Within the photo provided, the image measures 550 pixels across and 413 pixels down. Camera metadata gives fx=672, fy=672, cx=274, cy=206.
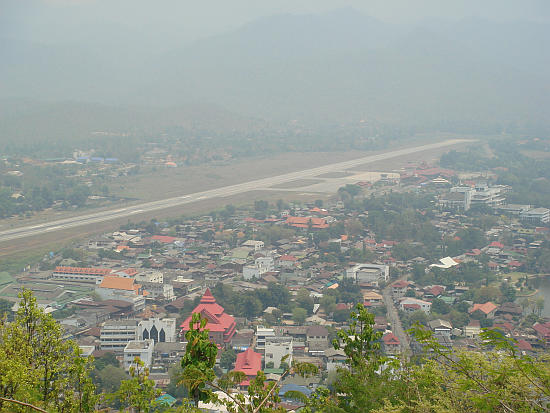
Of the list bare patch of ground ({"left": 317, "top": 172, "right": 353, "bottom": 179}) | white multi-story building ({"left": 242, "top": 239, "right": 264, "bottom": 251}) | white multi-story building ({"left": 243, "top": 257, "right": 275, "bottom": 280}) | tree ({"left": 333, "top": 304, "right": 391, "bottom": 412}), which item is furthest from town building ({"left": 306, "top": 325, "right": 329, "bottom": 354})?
bare patch of ground ({"left": 317, "top": 172, "right": 353, "bottom": 179})

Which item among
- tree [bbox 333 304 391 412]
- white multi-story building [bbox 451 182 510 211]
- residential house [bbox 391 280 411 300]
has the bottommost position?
white multi-story building [bbox 451 182 510 211]

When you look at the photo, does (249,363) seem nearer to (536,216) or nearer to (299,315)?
(299,315)

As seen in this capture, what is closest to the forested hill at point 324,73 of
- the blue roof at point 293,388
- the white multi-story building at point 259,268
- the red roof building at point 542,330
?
the white multi-story building at point 259,268

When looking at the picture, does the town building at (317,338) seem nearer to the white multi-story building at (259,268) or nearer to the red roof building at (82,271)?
the white multi-story building at (259,268)

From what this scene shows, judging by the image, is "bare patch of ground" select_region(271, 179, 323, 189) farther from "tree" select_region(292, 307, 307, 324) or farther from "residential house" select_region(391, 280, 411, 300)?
"tree" select_region(292, 307, 307, 324)

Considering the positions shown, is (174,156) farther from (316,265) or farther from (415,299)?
(415,299)

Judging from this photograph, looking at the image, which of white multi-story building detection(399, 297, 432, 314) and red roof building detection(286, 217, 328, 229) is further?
red roof building detection(286, 217, 328, 229)
